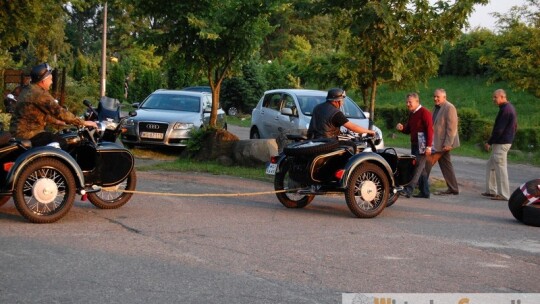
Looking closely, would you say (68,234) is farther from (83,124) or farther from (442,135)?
(442,135)

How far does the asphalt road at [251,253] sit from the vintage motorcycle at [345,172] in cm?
29

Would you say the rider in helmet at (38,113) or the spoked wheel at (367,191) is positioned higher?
the rider in helmet at (38,113)

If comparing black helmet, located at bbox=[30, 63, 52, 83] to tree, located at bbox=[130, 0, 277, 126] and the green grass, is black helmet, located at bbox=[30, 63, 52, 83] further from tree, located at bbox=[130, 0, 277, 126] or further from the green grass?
the green grass

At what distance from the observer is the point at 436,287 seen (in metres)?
7.55

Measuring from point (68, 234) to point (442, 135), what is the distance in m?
A: 7.77

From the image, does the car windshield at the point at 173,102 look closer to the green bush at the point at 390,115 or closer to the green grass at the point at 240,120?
the green bush at the point at 390,115

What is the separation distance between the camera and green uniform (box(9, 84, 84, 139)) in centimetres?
1058

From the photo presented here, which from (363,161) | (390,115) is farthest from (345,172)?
(390,115)

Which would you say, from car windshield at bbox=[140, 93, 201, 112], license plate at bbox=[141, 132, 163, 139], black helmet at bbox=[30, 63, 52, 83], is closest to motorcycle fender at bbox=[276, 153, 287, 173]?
black helmet at bbox=[30, 63, 52, 83]

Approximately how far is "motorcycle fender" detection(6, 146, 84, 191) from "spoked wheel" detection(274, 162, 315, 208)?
10.1 ft

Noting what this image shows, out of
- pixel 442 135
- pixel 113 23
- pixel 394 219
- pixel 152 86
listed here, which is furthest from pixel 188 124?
pixel 113 23

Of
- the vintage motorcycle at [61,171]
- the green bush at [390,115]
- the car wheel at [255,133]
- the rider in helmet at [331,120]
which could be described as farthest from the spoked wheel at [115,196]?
the green bush at [390,115]

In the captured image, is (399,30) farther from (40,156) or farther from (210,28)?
(40,156)

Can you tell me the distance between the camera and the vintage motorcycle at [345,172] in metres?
11.5
